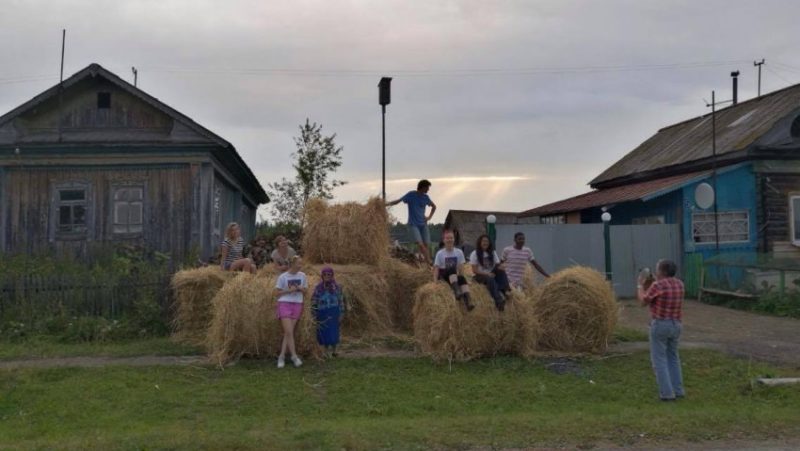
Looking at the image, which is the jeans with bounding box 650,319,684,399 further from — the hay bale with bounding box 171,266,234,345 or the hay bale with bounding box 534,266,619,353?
the hay bale with bounding box 171,266,234,345

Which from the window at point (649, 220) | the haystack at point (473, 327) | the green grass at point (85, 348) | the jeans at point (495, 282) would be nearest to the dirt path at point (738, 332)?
the haystack at point (473, 327)

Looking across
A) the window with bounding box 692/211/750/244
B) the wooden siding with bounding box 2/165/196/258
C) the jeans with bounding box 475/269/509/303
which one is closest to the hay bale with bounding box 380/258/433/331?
the jeans with bounding box 475/269/509/303

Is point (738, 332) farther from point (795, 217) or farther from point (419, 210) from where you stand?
point (795, 217)

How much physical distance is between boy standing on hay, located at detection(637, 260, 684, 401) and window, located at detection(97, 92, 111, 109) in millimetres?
13745

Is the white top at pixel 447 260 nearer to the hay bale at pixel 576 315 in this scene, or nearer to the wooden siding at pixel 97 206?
the hay bale at pixel 576 315

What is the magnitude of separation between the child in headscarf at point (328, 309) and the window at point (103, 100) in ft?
32.5

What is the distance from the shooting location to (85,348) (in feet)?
35.3

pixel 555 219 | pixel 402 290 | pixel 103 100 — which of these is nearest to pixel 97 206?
pixel 103 100

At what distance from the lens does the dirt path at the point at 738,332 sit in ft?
34.8

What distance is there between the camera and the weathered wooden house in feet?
56.3

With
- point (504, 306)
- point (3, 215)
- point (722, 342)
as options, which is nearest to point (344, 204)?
point (504, 306)

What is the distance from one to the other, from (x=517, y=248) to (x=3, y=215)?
1230cm

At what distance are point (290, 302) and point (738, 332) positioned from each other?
7.80 m

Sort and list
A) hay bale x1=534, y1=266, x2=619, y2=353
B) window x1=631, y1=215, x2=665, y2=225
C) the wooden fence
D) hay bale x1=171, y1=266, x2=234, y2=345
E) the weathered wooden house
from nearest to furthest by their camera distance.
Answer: hay bale x1=534, y1=266, x2=619, y2=353 → hay bale x1=171, y1=266, x2=234, y2=345 → the wooden fence → the weathered wooden house → window x1=631, y1=215, x2=665, y2=225
